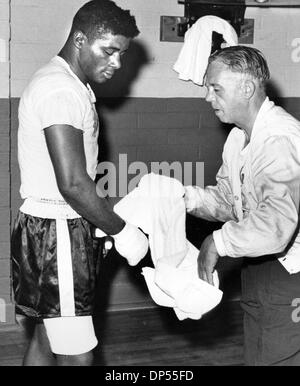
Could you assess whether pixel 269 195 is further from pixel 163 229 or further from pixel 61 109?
→ pixel 61 109

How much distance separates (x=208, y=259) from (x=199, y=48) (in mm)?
1429

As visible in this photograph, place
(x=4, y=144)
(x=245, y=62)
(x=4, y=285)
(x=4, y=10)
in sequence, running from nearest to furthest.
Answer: (x=245, y=62) < (x=4, y=10) < (x=4, y=144) < (x=4, y=285)

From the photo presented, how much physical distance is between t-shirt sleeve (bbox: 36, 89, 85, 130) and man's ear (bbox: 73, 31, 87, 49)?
282 mm

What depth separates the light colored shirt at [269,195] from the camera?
2564 millimetres

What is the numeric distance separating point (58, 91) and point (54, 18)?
1.79 m

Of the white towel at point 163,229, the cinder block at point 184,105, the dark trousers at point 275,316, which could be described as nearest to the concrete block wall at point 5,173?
the cinder block at point 184,105

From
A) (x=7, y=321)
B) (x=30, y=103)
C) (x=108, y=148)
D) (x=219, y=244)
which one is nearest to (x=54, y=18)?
(x=108, y=148)

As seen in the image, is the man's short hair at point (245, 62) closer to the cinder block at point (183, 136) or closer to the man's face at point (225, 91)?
the man's face at point (225, 91)

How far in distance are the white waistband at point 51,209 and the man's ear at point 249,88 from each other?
895 millimetres

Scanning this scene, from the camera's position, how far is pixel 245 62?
2.75m

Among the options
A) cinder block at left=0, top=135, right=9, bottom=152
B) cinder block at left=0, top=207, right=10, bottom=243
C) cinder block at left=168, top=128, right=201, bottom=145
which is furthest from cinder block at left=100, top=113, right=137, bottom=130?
cinder block at left=0, top=207, right=10, bottom=243

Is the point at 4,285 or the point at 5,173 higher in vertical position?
the point at 5,173

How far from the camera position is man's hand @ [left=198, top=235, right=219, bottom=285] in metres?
2.71

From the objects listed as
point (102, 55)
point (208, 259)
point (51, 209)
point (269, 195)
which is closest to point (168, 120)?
point (102, 55)
